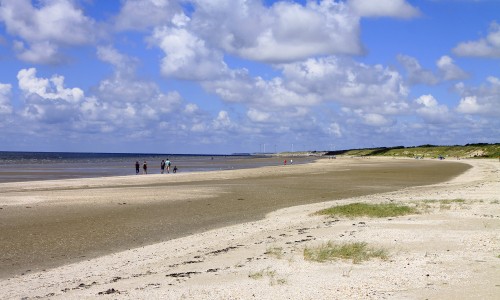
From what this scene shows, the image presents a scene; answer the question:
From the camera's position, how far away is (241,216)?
2075cm

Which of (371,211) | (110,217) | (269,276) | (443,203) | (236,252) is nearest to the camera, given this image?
(269,276)

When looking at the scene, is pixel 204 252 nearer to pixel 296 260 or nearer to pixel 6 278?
pixel 296 260

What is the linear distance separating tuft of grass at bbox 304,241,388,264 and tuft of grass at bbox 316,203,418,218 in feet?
20.9

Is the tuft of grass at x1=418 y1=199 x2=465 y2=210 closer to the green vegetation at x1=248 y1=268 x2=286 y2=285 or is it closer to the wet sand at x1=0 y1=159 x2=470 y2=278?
the wet sand at x1=0 y1=159 x2=470 y2=278

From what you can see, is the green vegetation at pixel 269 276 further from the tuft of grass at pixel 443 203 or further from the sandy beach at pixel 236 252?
the tuft of grass at pixel 443 203

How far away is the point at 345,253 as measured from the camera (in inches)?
444

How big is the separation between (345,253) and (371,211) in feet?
25.2

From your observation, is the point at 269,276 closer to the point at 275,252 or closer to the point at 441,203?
the point at 275,252

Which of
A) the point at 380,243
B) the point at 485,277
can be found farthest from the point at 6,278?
the point at 485,277

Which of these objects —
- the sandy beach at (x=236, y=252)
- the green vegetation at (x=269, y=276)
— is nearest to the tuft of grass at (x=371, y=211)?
the sandy beach at (x=236, y=252)

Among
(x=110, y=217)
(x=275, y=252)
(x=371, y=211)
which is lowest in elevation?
(x=110, y=217)

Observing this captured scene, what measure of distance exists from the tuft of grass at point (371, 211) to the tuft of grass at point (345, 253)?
20.9 feet

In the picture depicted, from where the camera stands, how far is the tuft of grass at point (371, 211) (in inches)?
720

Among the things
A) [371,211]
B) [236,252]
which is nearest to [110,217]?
[236,252]
